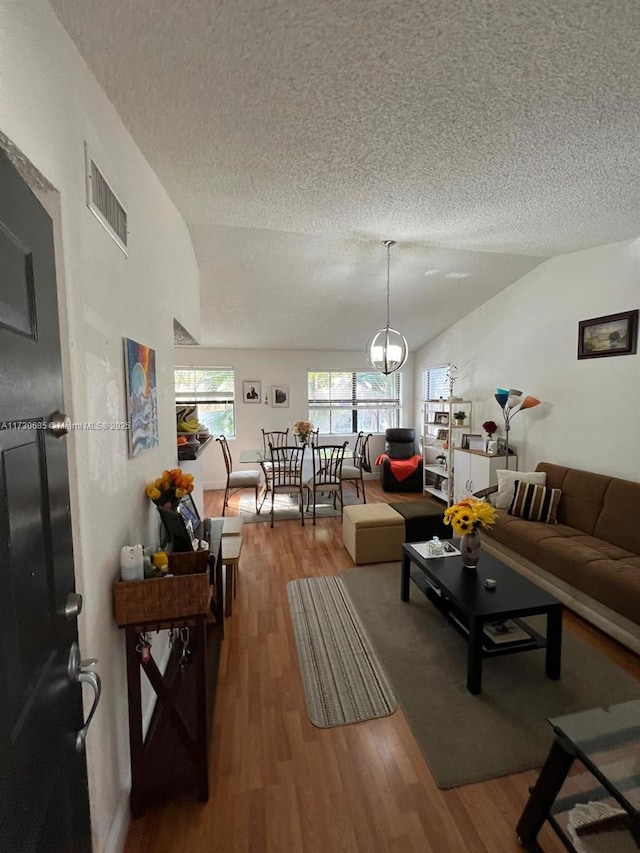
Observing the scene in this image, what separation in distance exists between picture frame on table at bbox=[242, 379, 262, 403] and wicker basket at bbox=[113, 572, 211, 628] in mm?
4846

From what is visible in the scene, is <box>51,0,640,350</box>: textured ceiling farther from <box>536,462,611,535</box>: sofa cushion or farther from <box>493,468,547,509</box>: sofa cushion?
<box>493,468,547,509</box>: sofa cushion

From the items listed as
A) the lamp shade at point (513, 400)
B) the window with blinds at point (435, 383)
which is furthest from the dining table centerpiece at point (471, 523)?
the window with blinds at point (435, 383)

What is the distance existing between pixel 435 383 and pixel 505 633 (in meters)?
4.31

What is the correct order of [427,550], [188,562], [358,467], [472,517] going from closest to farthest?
[188,562]
[472,517]
[427,550]
[358,467]

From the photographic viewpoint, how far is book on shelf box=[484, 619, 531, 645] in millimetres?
2051

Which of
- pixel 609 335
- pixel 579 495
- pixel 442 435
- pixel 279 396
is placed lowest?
pixel 579 495

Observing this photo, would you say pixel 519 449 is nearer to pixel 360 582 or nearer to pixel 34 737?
pixel 360 582

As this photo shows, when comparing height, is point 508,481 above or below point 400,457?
above

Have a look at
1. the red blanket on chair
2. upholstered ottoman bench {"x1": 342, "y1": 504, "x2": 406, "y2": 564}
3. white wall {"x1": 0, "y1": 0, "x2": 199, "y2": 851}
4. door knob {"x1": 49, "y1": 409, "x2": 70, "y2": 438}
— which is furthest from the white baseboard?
the red blanket on chair

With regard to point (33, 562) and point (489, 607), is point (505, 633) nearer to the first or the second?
point (489, 607)

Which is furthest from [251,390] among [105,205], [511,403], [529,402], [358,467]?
[105,205]

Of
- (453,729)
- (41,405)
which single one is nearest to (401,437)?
(453,729)

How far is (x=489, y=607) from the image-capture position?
6.38ft

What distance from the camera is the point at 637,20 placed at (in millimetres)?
1016
